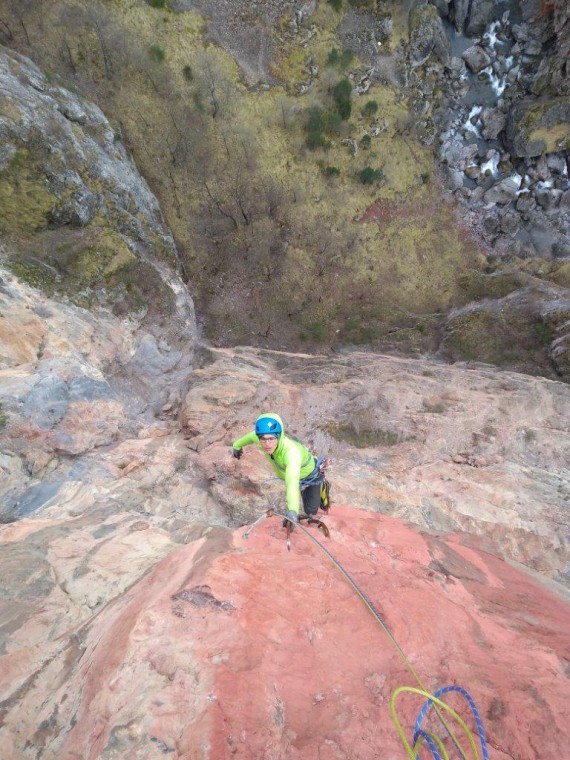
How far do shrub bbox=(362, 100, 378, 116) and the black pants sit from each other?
32995mm

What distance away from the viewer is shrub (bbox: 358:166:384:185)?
96.1 ft

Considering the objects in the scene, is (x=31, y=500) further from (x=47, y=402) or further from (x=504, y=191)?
(x=504, y=191)

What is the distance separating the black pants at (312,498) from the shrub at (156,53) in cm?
3002

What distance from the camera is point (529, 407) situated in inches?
574

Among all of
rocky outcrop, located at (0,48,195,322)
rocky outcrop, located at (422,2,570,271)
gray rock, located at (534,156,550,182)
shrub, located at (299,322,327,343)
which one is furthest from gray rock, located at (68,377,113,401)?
gray rock, located at (534,156,550,182)

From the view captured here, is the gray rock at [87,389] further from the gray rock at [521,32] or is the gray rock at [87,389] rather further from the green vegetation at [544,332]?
the gray rock at [521,32]

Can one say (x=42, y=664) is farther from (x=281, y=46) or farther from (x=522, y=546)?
(x=281, y=46)

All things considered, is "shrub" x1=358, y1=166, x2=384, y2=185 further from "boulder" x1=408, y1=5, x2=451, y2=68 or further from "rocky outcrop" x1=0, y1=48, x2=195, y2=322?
"rocky outcrop" x1=0, y1=48, x2=195, y2=322

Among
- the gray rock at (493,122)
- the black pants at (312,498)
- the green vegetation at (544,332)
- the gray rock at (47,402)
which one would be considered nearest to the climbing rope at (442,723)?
the black pants at (312,498)

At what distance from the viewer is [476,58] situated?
3241 centimetres

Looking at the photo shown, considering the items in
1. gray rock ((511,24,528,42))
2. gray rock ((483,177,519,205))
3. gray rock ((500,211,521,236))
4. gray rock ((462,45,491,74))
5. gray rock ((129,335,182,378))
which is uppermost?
gray rock ((511,24,528,42))

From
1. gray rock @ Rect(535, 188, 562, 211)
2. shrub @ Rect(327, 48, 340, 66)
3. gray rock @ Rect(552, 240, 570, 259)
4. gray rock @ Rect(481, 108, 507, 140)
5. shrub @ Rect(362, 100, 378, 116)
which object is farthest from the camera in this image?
gray rock @ Rect(481, 108, 507, 140)

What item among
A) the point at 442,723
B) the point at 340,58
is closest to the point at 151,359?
the point at 442,723

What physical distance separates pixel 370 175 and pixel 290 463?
2960cm
